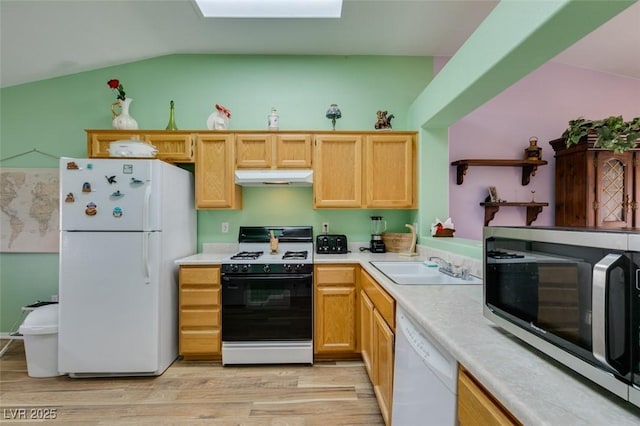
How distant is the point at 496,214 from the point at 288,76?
2.68 metres

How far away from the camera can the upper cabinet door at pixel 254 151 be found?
2.82 meters

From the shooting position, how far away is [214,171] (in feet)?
9.27

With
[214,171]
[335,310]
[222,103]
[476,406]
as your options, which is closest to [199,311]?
[335,310]

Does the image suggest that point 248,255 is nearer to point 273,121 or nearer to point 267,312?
point 267,312

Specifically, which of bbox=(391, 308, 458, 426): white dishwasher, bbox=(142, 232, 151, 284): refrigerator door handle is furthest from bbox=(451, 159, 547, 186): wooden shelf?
bbox=(142, 232, 151, 284): refrigerator door handle

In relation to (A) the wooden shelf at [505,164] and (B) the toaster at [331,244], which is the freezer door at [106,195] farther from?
(A) the wooden shelf at [505,164]

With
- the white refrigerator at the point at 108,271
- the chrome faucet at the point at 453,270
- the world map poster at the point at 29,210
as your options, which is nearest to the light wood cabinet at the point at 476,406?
the chrome faucet at the point at 453,270

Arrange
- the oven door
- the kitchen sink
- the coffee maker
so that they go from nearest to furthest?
the kitchen sink < the oven door < the coffee maker

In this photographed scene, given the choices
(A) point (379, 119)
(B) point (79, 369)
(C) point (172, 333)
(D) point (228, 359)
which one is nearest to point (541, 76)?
(A) point (379, 119)

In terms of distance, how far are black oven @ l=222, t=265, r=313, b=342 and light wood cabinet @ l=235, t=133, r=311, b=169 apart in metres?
1.00

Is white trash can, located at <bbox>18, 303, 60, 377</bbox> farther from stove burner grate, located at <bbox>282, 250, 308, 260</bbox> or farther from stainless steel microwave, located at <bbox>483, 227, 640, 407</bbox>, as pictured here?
stainless steel microwave, located at <bbox>483, 227, 640, 407</bbox>

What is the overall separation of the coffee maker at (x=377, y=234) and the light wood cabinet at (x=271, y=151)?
0.93m

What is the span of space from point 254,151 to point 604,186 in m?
3.37

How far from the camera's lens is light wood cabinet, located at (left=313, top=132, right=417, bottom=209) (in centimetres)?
285
